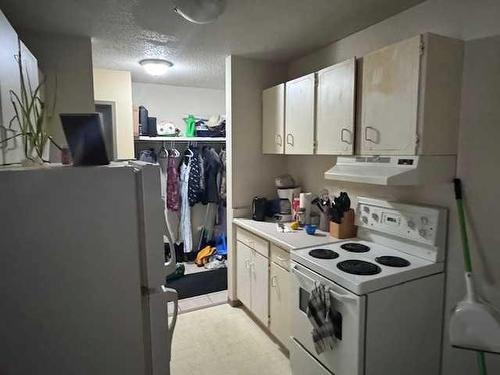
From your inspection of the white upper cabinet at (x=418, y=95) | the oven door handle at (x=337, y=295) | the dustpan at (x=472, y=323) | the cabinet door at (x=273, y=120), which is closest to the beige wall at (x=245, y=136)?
the cabinet door at (x=273, y=120)

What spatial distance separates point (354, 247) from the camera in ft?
6.68

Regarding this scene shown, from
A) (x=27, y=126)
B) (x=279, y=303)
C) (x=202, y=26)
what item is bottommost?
(x=279, y=303)

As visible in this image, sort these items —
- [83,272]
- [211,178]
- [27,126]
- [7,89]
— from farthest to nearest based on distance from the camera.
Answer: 1. [211,178]
2. [27,126]
3. [7,89]
4. [83,272]

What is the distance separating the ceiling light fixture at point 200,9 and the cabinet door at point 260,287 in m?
1.74

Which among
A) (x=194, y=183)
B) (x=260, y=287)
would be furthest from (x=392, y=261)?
(x=194, y=183)

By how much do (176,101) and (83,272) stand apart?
361 cm

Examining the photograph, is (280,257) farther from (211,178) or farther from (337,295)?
(211,178)

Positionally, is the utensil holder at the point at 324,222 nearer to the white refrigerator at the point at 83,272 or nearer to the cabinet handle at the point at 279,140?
the cabinet handle at the point at 279,140

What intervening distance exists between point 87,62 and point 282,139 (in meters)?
1.67

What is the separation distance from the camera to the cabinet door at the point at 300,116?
232cm

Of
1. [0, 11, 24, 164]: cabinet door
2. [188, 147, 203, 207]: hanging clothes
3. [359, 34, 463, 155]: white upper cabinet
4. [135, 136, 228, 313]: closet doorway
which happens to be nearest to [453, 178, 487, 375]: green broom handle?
[359, 34, 463, 155]: white upper cabinet

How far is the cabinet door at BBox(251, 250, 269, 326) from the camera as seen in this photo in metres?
2.47

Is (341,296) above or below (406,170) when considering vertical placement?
below

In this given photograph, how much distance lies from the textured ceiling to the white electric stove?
4.15 ft
